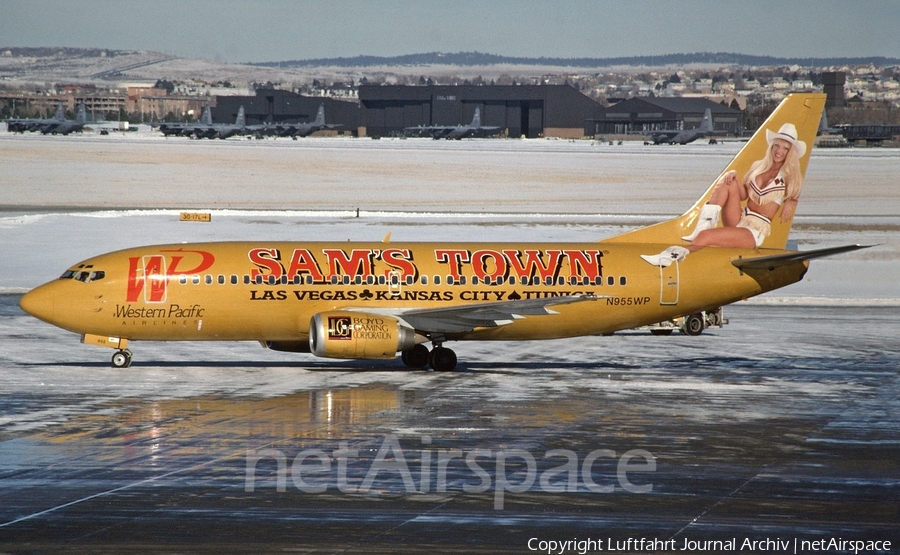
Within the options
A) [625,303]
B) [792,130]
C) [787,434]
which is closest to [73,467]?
[787,434]

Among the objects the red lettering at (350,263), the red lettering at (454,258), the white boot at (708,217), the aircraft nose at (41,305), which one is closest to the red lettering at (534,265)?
the red lettering at (454,258)

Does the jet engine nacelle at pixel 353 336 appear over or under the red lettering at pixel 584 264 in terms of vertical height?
under

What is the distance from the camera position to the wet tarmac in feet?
61.2

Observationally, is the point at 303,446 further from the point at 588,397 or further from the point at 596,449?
the point at 588,397

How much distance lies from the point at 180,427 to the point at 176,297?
353 inches

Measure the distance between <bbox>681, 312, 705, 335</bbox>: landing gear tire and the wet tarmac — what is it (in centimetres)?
505

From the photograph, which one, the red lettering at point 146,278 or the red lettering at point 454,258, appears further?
the red lettering at point 454,258

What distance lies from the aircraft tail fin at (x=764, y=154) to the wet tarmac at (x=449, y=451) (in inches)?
173

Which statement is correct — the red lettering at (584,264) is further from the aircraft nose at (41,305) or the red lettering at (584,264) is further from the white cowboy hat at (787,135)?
the aircraft nose at (41,305)

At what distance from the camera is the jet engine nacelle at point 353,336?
33.6 m

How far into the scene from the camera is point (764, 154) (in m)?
38.8

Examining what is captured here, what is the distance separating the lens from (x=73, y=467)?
74.5 ft

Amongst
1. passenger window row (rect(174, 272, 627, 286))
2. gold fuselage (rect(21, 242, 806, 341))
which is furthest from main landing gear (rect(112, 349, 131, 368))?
passenger window row (rect(174, 272, 627, 286))

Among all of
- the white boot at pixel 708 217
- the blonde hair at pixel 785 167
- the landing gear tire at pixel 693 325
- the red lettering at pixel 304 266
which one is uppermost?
the blonde hair at pixel 785 167
